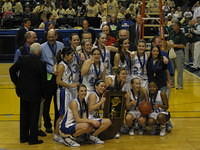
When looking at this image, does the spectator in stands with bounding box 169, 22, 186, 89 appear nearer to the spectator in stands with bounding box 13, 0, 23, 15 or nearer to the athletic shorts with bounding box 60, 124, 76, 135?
the athletic shorts with bounding box 60, 124, 76, 135

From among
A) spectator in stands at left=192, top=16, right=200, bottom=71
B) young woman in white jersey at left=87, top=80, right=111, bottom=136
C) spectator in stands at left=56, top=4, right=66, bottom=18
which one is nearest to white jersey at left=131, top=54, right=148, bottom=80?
young woman in white jersey at left=87, top=80, right=111, bottom=136

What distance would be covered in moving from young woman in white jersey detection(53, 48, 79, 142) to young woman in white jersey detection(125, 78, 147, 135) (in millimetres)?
1001

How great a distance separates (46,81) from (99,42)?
54.2 inches

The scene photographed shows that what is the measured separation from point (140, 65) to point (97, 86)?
1.09 m

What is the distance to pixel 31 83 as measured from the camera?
302 inches

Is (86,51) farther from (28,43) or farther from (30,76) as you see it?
(30,76)

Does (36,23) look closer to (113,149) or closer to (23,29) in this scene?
(23,29)

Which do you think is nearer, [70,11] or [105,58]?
[105,58]

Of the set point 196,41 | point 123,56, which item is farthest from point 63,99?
point 196,41

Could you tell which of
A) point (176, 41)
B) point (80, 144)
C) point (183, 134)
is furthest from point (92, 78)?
point (176, 41)

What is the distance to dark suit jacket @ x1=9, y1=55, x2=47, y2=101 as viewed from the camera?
7.63 meters

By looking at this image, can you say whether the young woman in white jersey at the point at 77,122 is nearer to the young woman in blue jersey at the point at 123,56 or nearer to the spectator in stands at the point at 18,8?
the young woman in blue jersey at the point at 123,56

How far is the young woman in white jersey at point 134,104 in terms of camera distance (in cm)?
829

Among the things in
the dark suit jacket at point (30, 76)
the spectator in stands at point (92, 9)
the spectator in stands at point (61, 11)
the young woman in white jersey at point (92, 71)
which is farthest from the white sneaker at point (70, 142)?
the spectator in stands at point (61, 11)
